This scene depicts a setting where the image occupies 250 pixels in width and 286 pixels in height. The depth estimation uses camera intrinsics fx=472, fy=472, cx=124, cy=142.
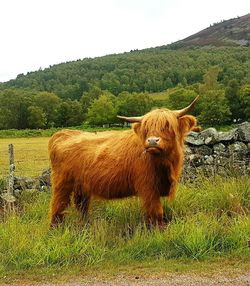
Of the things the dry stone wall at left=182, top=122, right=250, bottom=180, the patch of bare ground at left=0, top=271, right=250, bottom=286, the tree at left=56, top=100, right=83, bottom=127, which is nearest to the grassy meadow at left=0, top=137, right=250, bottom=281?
the patch of bare ground at left=0, top=271, right=250, bottom=286

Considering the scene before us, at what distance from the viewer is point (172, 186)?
654 cm

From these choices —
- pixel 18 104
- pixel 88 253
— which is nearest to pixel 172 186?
pixel 88 253

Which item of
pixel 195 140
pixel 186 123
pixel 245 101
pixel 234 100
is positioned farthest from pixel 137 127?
pixel 234 100

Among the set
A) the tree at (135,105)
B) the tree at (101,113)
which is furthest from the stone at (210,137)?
the tree at (101,113)

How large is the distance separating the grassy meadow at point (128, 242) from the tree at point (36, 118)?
70422 mm

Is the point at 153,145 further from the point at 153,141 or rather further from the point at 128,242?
the point at 128,242

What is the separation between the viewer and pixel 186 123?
6473 mm

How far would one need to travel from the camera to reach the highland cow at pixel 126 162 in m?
6.18

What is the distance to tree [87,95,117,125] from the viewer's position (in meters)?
77.4

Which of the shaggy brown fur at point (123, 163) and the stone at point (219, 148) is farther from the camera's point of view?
the stone at point (219, 148)

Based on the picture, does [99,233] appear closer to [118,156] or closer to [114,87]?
[118,156]

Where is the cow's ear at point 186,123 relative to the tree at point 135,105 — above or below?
above

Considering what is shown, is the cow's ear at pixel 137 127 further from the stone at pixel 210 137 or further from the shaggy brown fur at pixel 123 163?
the stone at pixel 210 137

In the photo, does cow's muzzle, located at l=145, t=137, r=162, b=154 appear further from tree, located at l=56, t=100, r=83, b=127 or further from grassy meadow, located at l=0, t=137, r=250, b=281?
tree, located at l=56, t=100, r=83, b=127
